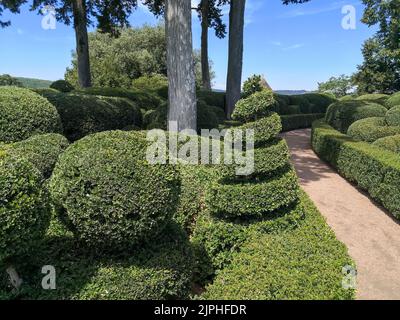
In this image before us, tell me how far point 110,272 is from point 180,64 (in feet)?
19.7

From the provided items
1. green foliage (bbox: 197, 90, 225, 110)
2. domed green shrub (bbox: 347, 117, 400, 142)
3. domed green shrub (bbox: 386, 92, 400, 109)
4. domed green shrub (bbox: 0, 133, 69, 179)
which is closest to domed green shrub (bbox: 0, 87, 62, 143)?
domed green shrub (bbox: 0, 133, 69, 179)

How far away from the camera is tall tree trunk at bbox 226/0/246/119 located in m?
13.1

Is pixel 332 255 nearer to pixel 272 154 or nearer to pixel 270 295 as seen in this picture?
pixel 270 295

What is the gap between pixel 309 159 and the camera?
11.9 meters

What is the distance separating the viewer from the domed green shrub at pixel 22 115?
6379 mm

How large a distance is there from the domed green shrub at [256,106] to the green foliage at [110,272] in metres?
1.98

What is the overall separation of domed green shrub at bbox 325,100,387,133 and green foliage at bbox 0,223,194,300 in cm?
1294

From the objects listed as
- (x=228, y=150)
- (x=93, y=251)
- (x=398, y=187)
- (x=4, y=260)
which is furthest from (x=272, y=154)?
(x=398, y=187)

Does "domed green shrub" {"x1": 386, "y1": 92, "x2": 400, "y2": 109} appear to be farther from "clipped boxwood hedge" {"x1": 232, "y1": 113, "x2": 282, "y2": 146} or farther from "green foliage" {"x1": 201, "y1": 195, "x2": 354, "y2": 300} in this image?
"green foliage" {"x1": 201, "y1": 195, "x2": 354, "y2": 300}
